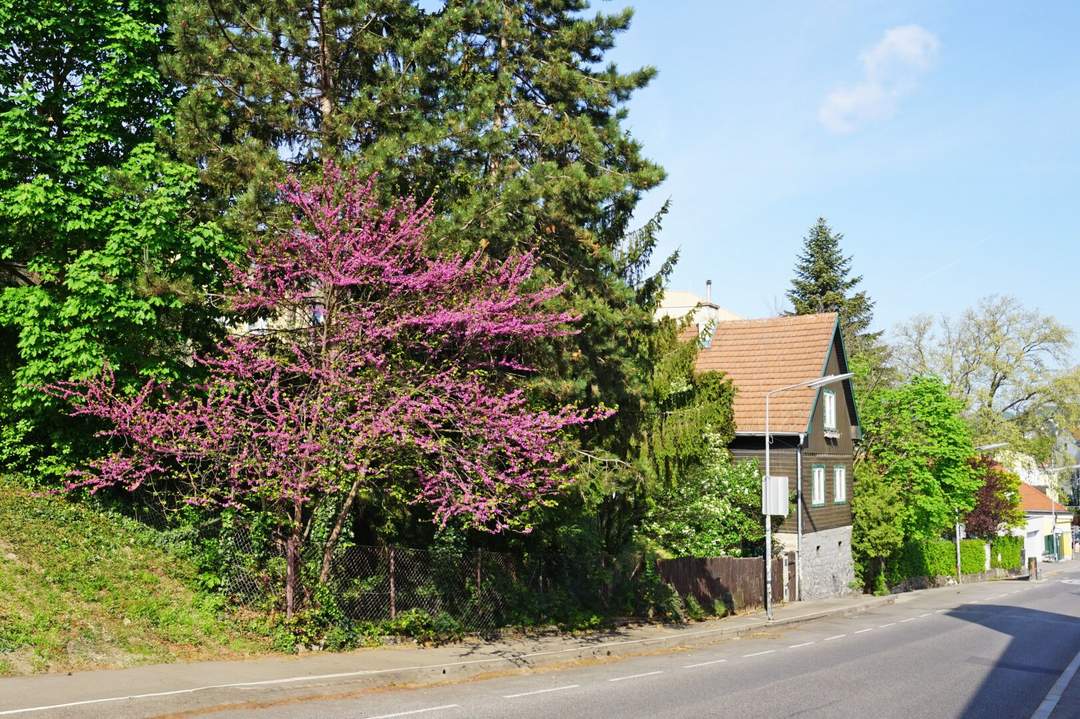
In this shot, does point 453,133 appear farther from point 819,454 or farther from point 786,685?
point 819,454

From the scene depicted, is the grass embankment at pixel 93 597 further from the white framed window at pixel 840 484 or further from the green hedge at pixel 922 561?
the green hedge at pixel 922 561

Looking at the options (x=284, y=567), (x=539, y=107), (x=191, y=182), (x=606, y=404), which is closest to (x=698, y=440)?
(x=606, y=404)

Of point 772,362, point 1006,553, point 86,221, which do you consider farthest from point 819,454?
point 1006,553

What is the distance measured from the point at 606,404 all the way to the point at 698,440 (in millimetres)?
3000

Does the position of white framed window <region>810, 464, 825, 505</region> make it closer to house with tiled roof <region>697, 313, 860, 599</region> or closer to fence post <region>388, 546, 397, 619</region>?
house with tiled roof <region>697, 313, 860, 599</region>

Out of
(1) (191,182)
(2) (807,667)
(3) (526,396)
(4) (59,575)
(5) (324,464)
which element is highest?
(1) (191,182)

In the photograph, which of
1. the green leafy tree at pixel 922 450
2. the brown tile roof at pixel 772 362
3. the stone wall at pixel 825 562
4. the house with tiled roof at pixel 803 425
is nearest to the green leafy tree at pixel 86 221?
the house with tiled roof at pixel 803 425

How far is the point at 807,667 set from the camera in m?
16.5

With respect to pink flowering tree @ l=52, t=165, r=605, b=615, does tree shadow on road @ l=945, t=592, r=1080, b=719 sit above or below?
below

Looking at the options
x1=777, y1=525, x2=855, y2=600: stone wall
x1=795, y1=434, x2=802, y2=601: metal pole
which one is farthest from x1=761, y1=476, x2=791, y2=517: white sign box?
x1=777, y1=525, x2=855, y2=600: stone wall

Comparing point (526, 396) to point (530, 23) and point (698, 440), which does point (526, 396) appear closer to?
point (698, 440)

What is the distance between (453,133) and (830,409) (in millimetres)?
25464

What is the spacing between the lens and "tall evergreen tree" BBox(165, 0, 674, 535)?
16141mm

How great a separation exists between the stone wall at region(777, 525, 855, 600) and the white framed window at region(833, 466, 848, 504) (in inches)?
47.4
